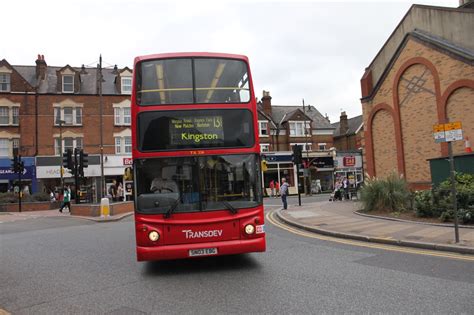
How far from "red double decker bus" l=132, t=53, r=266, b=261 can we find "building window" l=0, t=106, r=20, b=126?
111 ft

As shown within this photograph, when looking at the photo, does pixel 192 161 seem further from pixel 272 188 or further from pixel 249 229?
pixel 272 188

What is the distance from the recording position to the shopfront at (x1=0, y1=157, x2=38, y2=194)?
34594mm

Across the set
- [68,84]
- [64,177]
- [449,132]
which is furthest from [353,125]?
[449,132]

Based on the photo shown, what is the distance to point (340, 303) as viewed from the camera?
5160 millimetres

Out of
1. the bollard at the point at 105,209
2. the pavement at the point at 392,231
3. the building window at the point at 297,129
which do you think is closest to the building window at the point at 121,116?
the bollard at the point at 105,209

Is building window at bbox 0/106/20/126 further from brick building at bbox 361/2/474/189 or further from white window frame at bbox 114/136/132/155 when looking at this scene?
brick building at bbox 361/2/474/189

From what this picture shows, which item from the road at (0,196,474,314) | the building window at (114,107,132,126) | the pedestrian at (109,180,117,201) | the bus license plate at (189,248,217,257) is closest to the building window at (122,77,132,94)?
the building window at (114,107,132,126)

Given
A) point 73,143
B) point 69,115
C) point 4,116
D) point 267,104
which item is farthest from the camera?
point 267,104

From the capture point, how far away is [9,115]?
3553cm

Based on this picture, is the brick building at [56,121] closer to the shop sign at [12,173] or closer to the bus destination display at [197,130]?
the shop sign at [12,173]

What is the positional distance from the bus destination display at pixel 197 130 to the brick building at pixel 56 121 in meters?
29.5

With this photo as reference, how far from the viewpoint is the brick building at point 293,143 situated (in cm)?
4359

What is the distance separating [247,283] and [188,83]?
374 centimetres

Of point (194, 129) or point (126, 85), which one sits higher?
point (126, 85)
